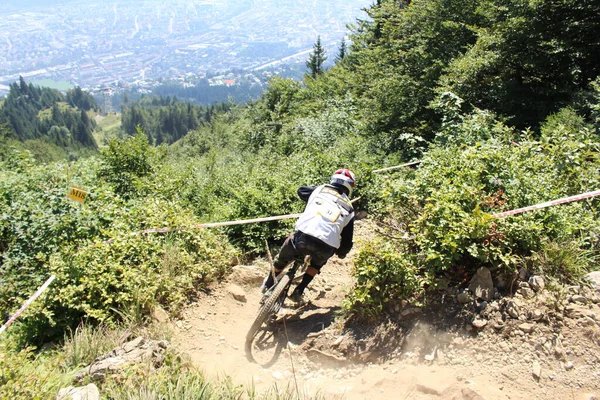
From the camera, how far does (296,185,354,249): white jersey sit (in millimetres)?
4684

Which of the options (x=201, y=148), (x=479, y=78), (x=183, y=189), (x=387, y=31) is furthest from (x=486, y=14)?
(x=201, y=148)

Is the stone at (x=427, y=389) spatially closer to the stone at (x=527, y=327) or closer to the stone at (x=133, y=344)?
the stone at (x=527, y=327)

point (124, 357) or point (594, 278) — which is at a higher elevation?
point (594, 278)

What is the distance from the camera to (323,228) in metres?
4.69

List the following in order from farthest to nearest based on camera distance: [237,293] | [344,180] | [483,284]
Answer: [237,293] < [344,180] < [483,284]

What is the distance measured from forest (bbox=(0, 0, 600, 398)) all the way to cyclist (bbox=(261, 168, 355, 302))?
0.45 metres

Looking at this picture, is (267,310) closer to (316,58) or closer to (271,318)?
(271,318)

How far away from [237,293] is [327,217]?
83.3 inches

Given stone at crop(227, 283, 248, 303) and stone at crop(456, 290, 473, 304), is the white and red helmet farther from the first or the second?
stone at crop(227, 283, 248, 303)

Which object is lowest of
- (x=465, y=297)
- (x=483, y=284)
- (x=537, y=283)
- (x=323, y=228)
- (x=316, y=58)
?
(x=316, y=58)

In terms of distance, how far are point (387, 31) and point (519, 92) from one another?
6965 mm

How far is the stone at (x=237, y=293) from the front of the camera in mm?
5824

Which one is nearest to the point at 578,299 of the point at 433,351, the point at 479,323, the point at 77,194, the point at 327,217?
the point at 479,323

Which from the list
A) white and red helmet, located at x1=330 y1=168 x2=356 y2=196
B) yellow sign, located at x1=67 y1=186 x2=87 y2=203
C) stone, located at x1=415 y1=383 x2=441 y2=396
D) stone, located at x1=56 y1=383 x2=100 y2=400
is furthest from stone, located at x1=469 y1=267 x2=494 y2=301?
yellow sign, located at x1=67 y1=186 x2=87 y2=203
